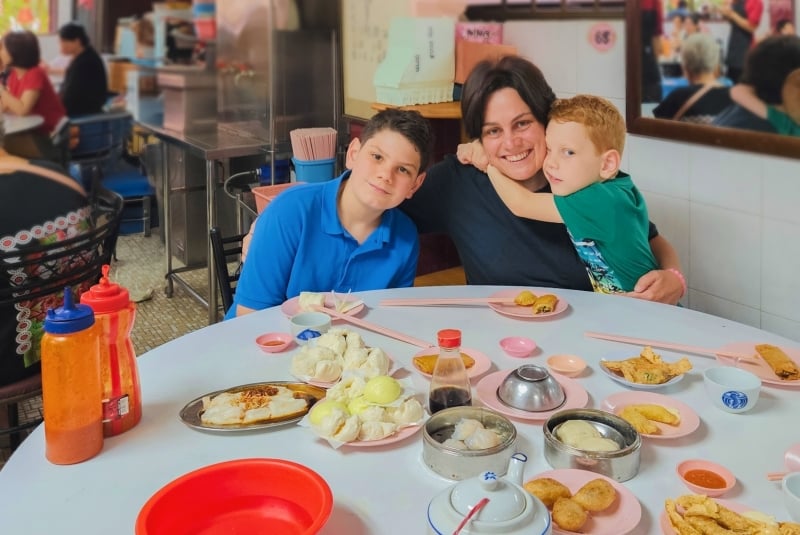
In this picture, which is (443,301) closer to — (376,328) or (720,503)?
(376,328)

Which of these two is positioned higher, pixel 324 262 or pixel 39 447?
pixel 324 262

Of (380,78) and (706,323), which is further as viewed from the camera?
(380,78)

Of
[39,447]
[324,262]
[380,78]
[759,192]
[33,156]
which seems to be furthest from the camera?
[380,78]

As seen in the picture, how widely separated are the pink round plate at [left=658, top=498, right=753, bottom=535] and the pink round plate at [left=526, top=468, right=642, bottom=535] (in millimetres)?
24

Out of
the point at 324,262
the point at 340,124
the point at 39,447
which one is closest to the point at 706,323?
the point at 324,262

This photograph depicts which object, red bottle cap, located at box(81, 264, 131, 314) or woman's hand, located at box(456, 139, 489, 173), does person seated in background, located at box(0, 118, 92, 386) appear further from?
woman's hand, located at box(456, 139, 489, 173)

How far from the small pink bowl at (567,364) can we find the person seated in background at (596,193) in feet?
1.56

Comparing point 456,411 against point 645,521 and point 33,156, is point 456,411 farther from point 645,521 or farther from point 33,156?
point 33,156

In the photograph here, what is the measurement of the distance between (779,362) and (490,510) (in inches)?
28.1

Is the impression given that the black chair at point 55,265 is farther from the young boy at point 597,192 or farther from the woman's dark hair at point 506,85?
the young boy at point 597,192

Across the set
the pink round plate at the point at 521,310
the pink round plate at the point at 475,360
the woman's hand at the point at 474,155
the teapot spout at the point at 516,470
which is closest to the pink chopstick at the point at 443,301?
the pink round plate at the point at 521,310

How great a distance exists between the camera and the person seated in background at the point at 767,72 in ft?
5.60

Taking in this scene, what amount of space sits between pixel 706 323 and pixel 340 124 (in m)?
1.90

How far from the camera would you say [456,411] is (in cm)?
97
